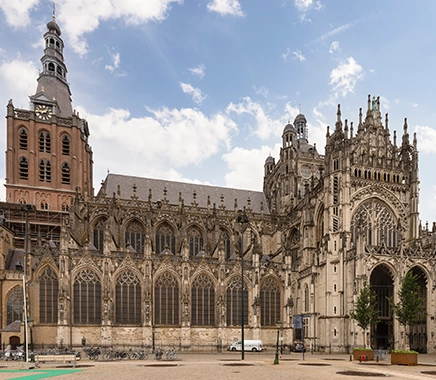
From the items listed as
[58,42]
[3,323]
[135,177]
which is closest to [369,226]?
[135,177]

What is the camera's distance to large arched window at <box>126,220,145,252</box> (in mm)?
51000

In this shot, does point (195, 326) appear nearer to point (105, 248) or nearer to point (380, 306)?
point (105, 248)

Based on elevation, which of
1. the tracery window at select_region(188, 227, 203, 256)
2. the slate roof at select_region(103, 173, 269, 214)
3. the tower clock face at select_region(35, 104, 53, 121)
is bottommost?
the tracery window at select_region(188, 227, 203, 256)

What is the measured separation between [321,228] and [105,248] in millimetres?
25876

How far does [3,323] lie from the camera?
4234 cm

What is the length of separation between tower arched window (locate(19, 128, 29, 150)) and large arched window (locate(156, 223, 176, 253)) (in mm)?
26436

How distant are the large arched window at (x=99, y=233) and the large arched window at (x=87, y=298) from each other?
319 inches

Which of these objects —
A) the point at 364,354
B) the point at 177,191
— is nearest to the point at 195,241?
the point at 177,191

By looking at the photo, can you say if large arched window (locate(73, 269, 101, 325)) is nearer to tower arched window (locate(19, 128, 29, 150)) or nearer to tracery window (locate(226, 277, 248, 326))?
tracery window (locate(226, 277, 248, 326))

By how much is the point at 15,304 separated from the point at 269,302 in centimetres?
2883

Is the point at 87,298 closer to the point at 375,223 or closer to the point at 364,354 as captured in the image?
the point at 364,354

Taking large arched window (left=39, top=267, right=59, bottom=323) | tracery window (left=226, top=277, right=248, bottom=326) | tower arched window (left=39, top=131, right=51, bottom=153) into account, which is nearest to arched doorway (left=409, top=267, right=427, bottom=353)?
tracery window (left=226, top=277, right=248, bottom=326)

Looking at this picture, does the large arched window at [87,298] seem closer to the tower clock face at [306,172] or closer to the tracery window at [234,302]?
the tracery window at [234,302]

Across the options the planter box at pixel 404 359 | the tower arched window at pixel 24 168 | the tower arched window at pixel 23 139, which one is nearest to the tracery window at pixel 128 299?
the planter box at pixel 404 359
